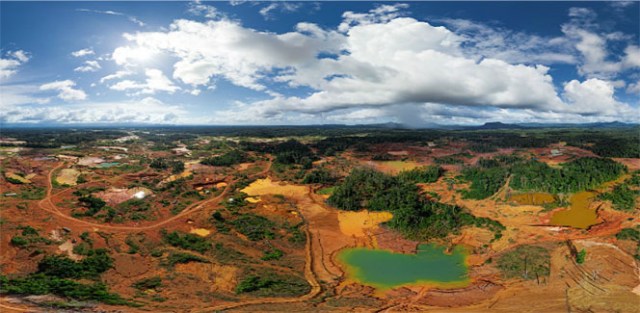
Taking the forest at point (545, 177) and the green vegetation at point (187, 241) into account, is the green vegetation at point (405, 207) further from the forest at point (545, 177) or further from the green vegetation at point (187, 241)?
the green vegetation at point (187, 241)

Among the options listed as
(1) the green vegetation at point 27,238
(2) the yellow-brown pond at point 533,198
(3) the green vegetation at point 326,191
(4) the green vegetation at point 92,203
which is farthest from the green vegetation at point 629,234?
(4) the green vegetation at point 92,203

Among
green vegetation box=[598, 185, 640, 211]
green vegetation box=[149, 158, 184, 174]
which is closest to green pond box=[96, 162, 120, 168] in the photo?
green vegetation box=[149, 158, 184, 174]

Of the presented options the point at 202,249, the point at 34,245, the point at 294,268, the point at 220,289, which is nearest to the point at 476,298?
the point at 294,268

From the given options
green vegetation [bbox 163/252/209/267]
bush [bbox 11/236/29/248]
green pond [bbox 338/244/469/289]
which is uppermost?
bush [bbox 11/236/29/248]

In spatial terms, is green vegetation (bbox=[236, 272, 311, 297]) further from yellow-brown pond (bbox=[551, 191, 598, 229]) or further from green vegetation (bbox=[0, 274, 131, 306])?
yellow-brown pond (bbox=[551, 191, 598, 229])

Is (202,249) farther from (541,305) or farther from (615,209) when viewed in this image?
(615,209)
